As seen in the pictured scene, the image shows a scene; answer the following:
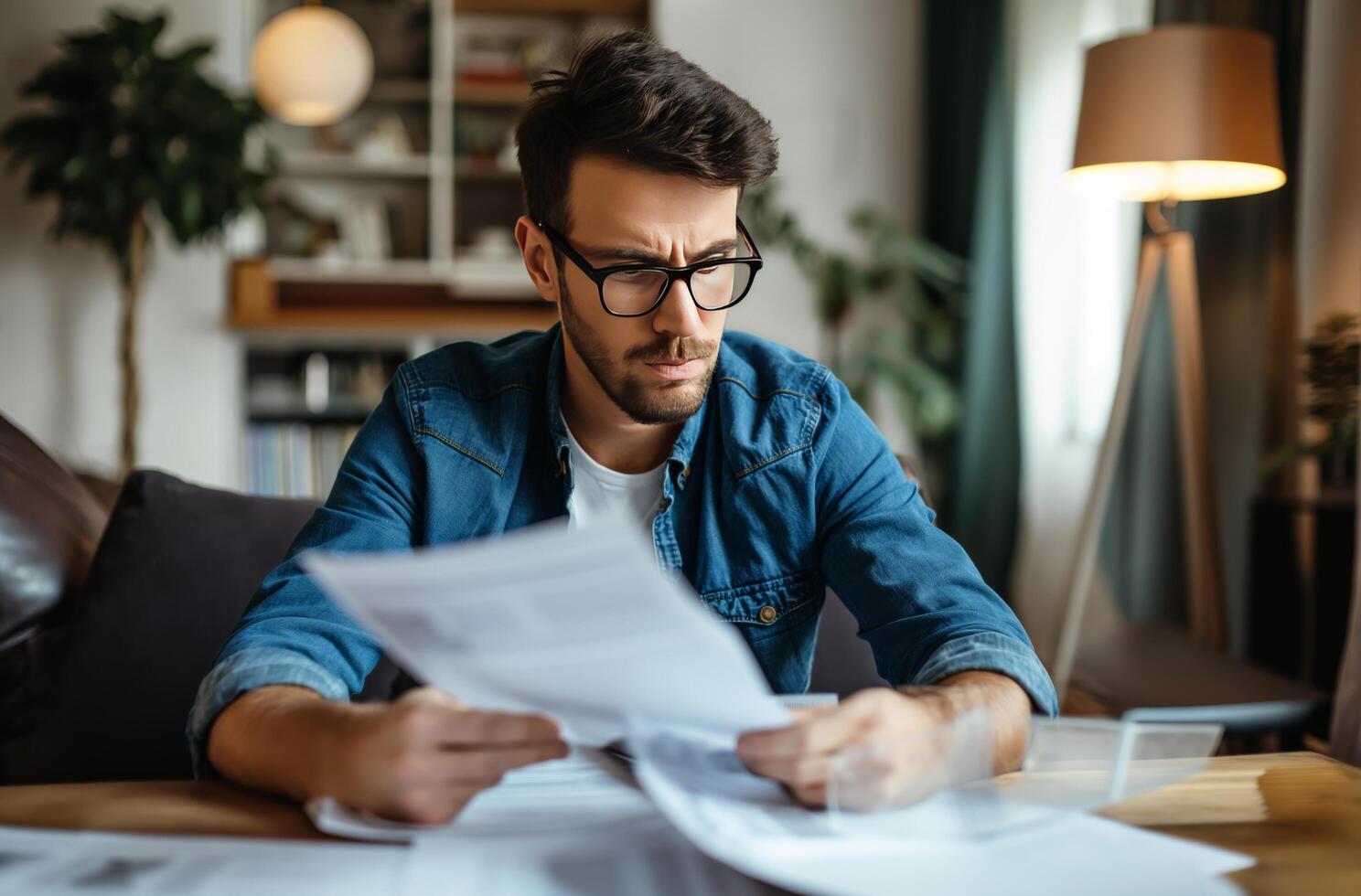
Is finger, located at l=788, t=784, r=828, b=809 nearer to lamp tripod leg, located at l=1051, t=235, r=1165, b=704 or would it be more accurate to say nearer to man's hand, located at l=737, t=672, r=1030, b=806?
man's hand, located at l=737, t=672, r=1030, b=806

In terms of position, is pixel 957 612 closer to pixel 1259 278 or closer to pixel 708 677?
pixel 708 677

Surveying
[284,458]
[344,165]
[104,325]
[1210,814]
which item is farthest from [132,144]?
[1210,814]

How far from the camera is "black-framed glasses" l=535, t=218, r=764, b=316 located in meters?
1.06

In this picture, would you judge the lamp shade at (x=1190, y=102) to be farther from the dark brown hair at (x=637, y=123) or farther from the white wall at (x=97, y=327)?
the white wall at (x=97, y=327)

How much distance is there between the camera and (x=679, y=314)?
1069mm

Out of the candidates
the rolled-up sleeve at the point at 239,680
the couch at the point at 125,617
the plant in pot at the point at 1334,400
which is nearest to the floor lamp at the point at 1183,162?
the plant in pot at the point at 1334,400

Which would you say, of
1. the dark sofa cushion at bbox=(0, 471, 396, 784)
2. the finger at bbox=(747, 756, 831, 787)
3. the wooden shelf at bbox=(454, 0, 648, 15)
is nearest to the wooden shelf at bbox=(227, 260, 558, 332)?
the wooden shelf at bbox=(454, 0, 648, 15)

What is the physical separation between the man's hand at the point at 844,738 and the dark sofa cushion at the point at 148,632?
78 centimetres

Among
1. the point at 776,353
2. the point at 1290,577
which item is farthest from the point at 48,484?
the point at 1290,577

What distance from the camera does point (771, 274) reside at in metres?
4.56

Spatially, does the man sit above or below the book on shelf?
above

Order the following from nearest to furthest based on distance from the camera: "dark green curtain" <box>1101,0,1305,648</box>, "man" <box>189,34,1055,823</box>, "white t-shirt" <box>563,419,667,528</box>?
1. "man" <box>189,34,1055,823</box>
2. "white t-shirt" <box>563,419,667,528</box>
3. "dark green curtain" <box>1101,0,1305,648</box>

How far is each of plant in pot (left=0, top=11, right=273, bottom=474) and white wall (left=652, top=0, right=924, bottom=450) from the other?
1.96 metres

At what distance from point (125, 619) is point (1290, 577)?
6.72ft
